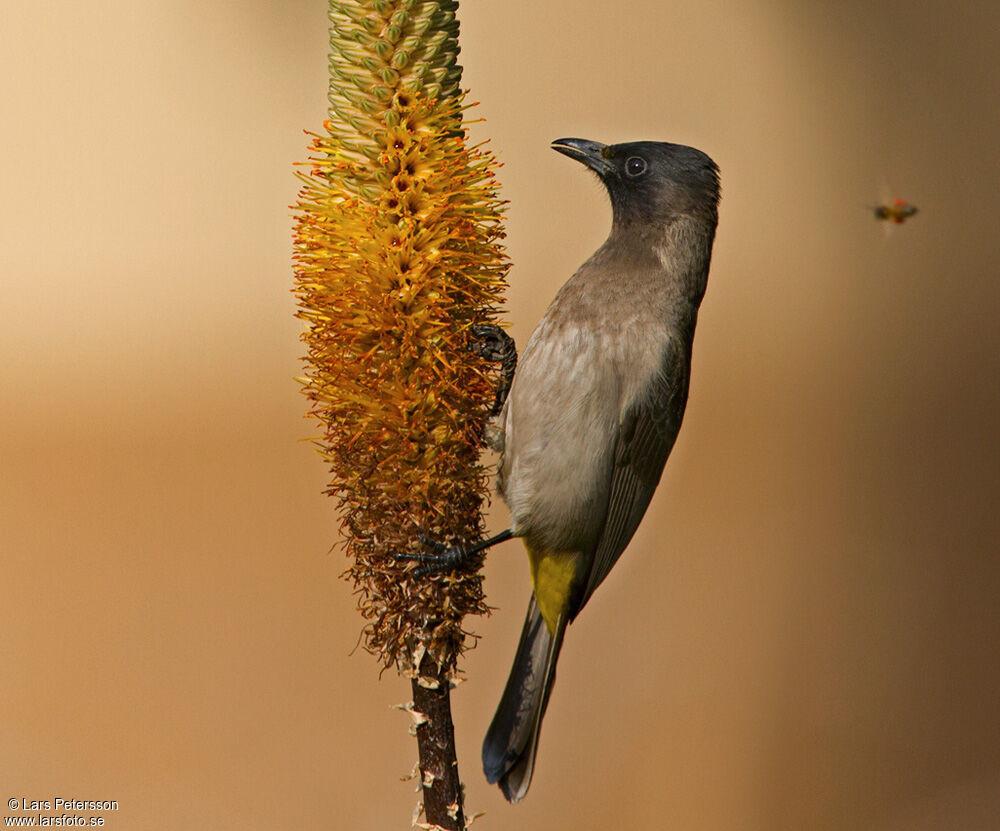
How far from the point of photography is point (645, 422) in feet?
10.7

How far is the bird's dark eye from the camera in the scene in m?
3.37

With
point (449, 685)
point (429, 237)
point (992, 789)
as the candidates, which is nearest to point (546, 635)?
point (449, 685)

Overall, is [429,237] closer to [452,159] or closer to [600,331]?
[452,159]

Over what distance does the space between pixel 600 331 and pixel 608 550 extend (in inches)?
23.5

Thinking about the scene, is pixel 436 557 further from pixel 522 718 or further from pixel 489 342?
pixel 522 718

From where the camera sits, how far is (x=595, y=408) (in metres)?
3.16

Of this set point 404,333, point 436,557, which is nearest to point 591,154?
point 404,333

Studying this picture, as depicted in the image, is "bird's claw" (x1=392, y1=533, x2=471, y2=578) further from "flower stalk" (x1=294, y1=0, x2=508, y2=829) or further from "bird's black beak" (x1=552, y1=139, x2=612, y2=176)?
"bird's black beak" (x1=552, y1=139, x2=612, y2=176)

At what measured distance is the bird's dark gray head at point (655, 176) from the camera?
3340 mm

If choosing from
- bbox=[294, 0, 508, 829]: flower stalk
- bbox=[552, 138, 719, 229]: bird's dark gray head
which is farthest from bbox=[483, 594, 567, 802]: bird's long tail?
bbox=[552, 138, 719, 229]: bird's dark gray head

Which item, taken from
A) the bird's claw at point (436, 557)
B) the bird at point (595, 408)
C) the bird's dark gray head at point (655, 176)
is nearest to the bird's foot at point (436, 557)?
the bird's claw at point (436, 557)

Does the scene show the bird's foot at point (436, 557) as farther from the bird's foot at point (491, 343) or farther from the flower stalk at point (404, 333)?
the bird's foot at point (491, 343)

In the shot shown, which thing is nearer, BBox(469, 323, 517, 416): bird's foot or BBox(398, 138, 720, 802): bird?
BBox(469, 323, 517, 416): bird's foot

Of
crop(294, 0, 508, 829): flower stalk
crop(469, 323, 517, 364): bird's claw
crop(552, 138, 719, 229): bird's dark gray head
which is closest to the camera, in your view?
crop(294, 0, 508, 829): flower stalk
